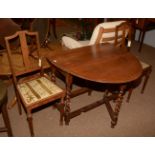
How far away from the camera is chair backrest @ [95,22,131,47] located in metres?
2.23

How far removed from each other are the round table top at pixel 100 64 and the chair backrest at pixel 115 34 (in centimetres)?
13

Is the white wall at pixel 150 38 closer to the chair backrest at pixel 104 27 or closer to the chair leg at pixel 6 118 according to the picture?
the chair backrest at pixel 104 27

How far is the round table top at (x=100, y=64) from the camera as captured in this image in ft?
5.59

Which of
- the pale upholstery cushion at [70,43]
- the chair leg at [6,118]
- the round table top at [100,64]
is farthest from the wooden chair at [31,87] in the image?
the pale upholstery cushion at [70,43]

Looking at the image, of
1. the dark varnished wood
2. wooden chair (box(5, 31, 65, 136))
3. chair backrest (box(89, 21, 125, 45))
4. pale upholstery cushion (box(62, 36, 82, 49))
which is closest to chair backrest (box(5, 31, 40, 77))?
wooden chair (box(5, 31, 65, 136))

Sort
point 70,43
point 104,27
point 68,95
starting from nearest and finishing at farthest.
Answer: point 68,95 < point 104,27 < point 70,43

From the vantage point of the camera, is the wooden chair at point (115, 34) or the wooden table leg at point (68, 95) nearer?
the wooden table leg at point (68, 95)

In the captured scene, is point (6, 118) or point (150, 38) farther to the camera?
point (150, 38)

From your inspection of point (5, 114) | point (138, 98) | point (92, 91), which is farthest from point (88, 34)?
point (5, 114)

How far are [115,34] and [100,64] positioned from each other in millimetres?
597

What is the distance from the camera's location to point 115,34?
7.45 ft

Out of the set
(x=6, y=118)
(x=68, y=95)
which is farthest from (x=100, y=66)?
(x=6, y=118)

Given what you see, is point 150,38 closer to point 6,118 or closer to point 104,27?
point 104,27

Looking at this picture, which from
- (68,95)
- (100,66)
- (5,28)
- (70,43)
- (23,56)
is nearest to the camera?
(100,66)
